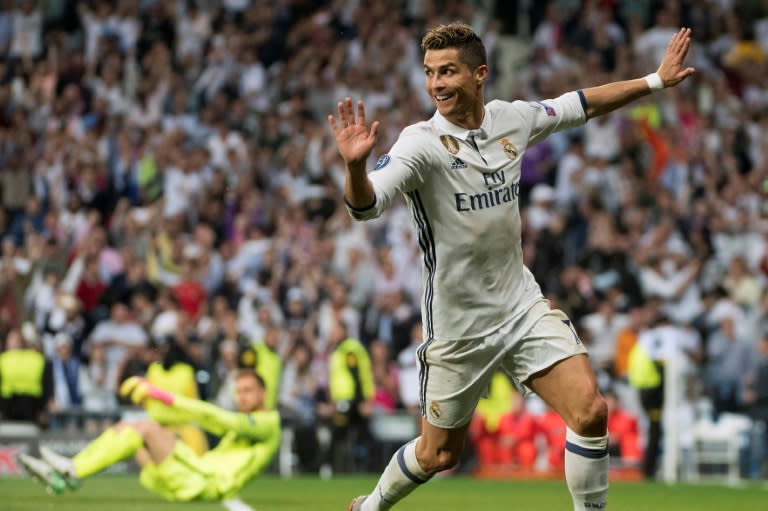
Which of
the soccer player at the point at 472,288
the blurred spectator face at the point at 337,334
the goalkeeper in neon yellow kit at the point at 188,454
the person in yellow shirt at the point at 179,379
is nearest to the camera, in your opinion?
the soccer player at the point at 472,288

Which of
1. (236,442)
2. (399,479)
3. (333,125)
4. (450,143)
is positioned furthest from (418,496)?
(333,125)

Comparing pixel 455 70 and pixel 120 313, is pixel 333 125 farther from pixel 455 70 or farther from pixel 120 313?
pixel 120 313

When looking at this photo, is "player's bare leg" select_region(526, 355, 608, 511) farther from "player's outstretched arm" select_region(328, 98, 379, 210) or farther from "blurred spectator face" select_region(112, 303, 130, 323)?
"blurred spectator face" select_region(112, 303, 130, 323)

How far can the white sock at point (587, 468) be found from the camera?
7832 mm

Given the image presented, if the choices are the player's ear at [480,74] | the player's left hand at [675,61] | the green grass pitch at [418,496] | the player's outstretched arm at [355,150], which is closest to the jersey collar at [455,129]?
the player's ear at [480,74]

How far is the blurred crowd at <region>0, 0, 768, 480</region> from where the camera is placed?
18.8 metres

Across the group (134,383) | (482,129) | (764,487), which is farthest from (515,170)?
(764,487)

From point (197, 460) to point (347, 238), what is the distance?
8.13 meters

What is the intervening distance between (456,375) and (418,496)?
22.7ft

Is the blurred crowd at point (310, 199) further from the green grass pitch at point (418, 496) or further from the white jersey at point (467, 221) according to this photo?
the white jersey at point (467, 221)

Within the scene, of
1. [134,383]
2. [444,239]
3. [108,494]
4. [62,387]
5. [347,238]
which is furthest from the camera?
[347,238]

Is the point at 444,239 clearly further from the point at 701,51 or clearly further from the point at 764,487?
the point at 701,51

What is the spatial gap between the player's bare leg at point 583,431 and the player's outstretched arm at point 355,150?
1.62 metres

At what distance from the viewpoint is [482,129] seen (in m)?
8.16
